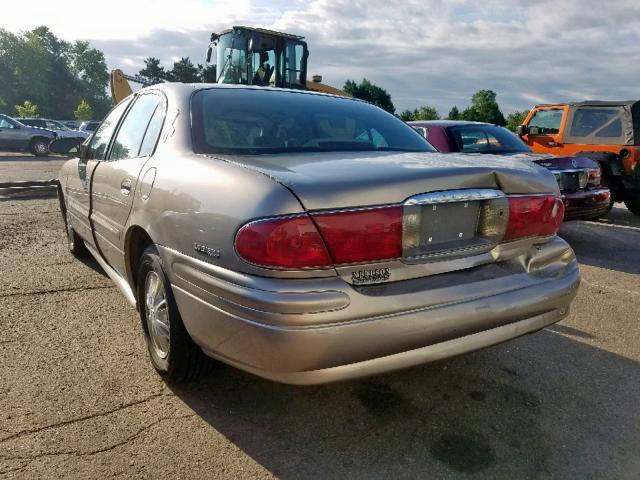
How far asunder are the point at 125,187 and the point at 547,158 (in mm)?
5060

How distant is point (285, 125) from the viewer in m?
2.91

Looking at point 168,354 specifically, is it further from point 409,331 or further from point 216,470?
point 409,331

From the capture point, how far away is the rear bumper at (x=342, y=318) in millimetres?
1868

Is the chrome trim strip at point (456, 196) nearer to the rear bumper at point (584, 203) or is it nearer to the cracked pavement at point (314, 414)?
the cracked pavement at point (314, 414)

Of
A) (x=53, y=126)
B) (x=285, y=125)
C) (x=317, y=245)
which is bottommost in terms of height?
(x=53, y=126)

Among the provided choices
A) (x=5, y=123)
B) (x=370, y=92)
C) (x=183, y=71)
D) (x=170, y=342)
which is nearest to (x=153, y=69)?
(x=183, y=71)

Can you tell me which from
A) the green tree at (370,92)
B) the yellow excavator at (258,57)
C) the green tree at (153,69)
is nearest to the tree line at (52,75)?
the green tree at (153,69)

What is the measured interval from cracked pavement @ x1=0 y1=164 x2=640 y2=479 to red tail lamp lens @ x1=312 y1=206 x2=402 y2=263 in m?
0.85

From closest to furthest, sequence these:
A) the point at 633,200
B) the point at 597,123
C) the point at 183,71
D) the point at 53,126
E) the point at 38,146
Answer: the point at 633,200 < the point at 597,123 < the point at 38,146 < the point at 53,126 < the point at 183,71

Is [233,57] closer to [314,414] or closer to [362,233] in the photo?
[314,414]

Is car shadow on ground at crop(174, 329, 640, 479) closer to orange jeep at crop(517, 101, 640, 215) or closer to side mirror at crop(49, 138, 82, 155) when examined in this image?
side mirror at crop(49, 138, 82, 155)

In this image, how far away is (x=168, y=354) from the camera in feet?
8.39

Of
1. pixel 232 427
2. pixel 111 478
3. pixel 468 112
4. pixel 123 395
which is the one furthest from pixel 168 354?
pixel 468 112

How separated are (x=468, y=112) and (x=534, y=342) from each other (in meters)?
50.9
